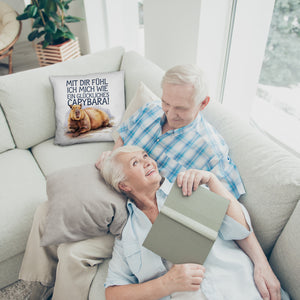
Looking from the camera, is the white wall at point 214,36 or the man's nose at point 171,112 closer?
the man's nose at point 171,112

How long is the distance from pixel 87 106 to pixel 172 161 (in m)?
0.75

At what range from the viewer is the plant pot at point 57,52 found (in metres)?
2.83

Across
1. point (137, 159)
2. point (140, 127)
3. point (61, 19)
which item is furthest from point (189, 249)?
point (61, 19)

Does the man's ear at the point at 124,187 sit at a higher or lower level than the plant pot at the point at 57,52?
lower

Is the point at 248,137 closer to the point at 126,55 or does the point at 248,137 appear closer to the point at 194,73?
the point at 194,73

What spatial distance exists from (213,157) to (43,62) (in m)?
2.70

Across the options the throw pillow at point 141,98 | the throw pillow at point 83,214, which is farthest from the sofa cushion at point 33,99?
the throw pillow at point 83,214

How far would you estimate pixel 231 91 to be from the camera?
195 centimetres

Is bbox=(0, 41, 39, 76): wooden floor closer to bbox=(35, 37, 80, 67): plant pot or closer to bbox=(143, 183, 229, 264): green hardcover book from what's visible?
bbox=(35, 37, 80, 67): plant pot

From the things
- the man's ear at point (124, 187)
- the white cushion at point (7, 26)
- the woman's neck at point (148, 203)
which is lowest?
the woman's neck at point (148, 203)

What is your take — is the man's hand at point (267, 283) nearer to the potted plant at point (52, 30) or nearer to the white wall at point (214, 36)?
the white wall at point (214, 36)

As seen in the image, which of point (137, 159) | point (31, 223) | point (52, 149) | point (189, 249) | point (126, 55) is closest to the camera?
point (189, 249)

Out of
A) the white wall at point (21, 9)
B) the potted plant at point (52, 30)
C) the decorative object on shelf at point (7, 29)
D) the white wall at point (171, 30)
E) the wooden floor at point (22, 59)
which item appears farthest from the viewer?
the white wall at point (21, 9)

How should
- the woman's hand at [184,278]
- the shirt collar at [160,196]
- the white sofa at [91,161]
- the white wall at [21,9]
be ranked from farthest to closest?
1. the white wall at [21,9]
2. the shirt collar at [160,196]
3. the white sofa at [91,161]
4. the woman's hand at [184,278]
